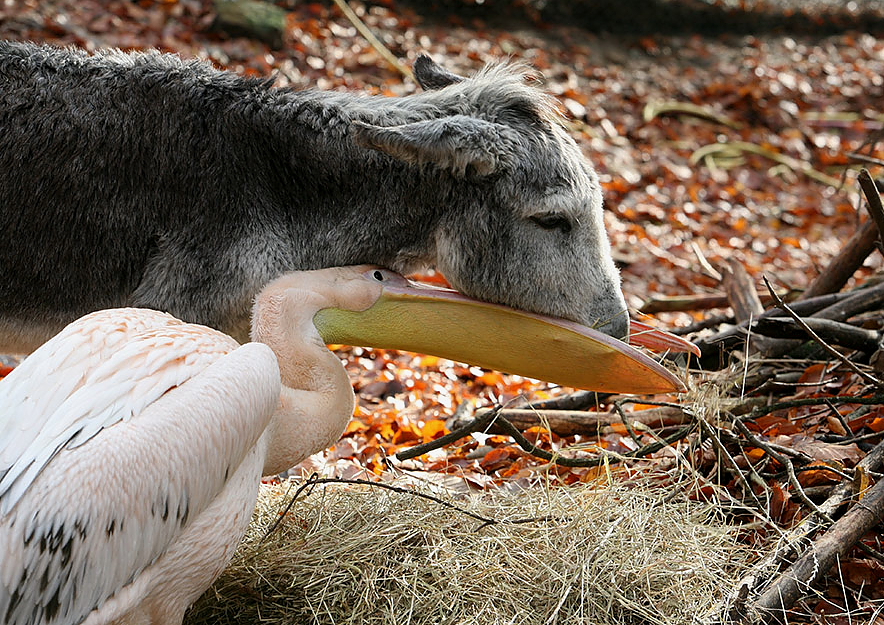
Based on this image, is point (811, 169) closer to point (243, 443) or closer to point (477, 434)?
point (477, 434)

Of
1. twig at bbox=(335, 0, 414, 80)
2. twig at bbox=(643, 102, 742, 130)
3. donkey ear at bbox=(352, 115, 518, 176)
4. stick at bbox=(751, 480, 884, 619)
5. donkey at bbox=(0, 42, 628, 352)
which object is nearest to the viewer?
stick at bbox=(751, 480, 884, 619)

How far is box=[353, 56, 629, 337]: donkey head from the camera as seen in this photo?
3.66 meters

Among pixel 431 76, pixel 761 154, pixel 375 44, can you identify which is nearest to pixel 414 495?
pixel 431 76

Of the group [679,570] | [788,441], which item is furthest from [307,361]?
[788,441]

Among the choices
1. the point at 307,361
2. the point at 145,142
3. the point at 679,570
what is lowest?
the point at 679,570

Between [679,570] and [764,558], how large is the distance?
1.07 ft

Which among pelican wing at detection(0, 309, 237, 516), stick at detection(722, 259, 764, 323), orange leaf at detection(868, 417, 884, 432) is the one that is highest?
pelican wing at detection(0, 309, 237, 516)

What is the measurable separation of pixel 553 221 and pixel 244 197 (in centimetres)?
123

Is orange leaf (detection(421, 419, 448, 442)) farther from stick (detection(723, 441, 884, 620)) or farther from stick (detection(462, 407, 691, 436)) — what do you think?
stick (detection(723, 441, 884, 620))

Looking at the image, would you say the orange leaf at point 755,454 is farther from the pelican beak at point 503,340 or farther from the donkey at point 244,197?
the donkey at point 244,197

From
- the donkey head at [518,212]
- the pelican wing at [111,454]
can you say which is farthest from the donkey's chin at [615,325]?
the pelican wing at [111,454]

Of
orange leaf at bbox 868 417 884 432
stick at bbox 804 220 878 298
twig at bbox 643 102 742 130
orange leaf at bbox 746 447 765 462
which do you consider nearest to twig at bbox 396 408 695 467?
orange leaf at bbox 746 447 765 462

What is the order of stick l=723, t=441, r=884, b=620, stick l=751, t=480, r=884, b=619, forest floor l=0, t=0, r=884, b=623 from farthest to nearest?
1. forest floor l=0, t=0, r=884, b=623
2. stick l=723, t=441, r=884, b=620
3. stick l=751, t=480, r=884, b=619

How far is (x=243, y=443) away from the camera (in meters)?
2.74
